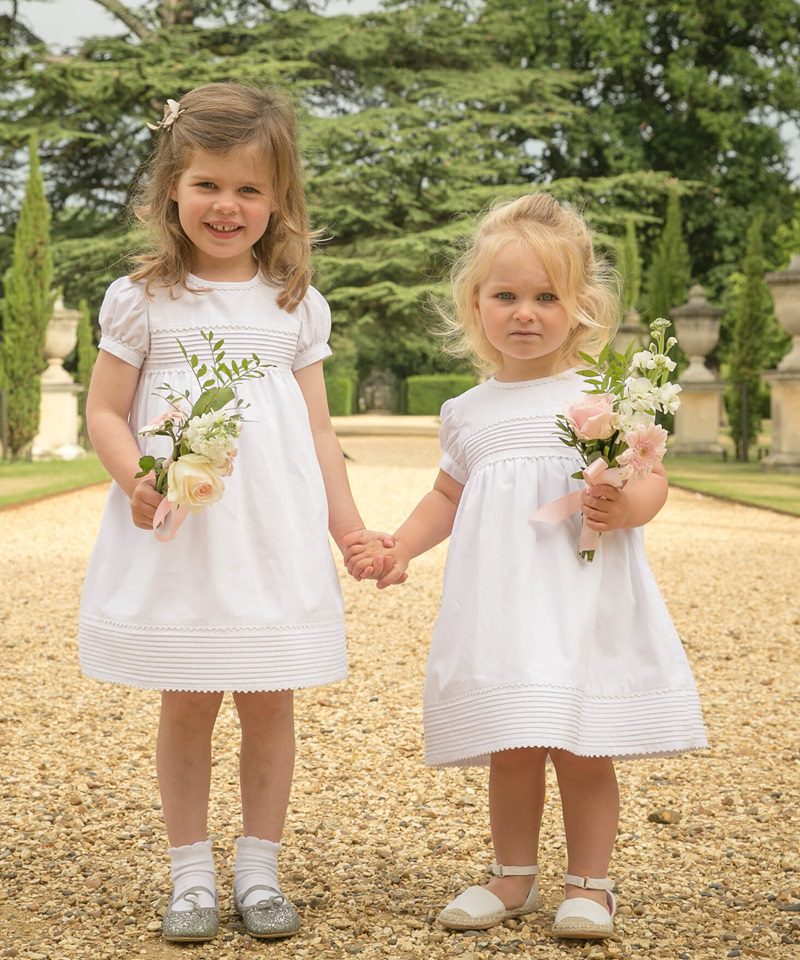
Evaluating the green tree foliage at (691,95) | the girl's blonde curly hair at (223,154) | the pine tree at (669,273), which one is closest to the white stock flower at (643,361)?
the girl's blonde curly hair at (223,154)

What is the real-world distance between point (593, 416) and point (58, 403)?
16338 millimetres

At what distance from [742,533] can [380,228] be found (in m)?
15.3

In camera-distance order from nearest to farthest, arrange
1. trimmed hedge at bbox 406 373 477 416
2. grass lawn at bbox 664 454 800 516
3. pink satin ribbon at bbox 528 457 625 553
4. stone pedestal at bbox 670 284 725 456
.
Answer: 1. pink satin ribbon at bbox 528 457 625 553
2. grass lawn at bbox 664 454 800 516
3. stone pedestal at bbox 670 284 725 456
4. trimmed hedge at bbox 406 373 477 416

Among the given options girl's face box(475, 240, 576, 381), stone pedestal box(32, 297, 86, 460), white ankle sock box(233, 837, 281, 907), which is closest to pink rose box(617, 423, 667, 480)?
girl's face box(475, 240, 576, 381)

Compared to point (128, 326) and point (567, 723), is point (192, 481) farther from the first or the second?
point (567, 723)

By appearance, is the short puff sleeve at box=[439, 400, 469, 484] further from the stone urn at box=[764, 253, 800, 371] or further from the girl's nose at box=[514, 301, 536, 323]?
the stone urn at box=[764, 253, 800, 371]

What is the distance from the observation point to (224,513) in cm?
233

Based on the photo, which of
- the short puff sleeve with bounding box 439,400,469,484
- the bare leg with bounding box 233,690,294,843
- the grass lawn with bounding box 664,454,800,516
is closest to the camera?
the bare leg with bounding box 233,690,294,843

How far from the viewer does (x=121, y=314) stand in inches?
96.0

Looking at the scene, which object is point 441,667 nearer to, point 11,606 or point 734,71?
point 11,606

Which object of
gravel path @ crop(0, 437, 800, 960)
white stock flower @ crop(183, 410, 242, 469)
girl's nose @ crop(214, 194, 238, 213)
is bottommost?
gravel path @ crop(0, 437, 800, 960)

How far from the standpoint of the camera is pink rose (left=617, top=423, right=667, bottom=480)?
7.30 ft

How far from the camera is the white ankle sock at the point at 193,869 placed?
92.7 inches

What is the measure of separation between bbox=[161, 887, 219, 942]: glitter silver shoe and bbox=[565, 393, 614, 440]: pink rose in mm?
1078
